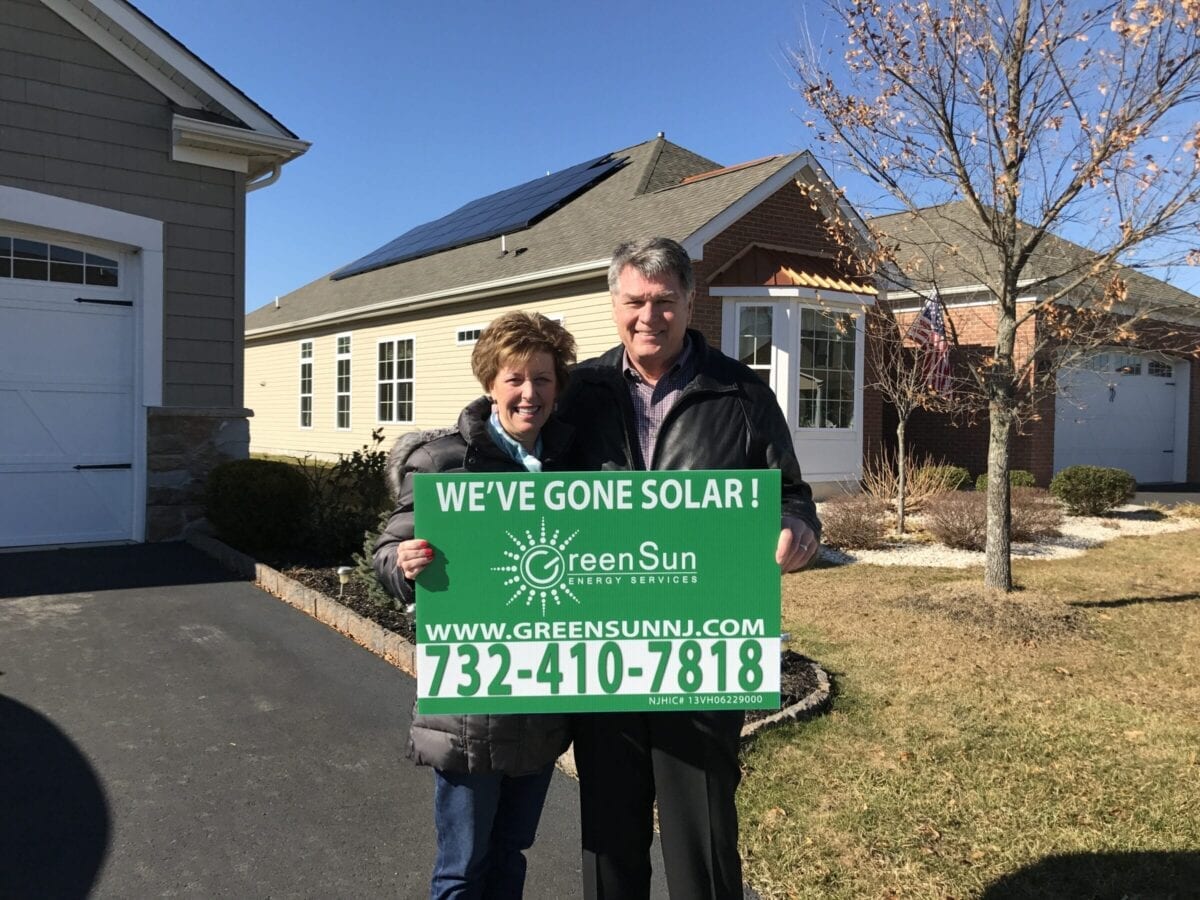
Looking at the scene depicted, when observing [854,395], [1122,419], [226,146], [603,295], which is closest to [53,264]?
[226,146]

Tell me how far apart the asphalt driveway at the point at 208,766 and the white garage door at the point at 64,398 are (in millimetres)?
2320

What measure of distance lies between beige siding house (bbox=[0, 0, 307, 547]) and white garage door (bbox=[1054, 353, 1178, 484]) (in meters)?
13.6

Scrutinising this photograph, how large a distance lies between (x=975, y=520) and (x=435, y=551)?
8.95m

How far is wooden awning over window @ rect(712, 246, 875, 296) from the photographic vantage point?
1223 cm

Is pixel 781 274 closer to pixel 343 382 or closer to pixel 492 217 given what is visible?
pixel 492 217

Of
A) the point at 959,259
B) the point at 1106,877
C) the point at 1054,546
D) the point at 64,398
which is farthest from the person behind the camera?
the point at 959,259

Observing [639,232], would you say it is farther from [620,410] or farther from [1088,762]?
[620,410]

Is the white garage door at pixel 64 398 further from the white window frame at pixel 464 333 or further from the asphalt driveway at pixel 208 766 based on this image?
the white window frame at pixel 464 333

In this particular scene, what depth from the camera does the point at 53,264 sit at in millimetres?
8078

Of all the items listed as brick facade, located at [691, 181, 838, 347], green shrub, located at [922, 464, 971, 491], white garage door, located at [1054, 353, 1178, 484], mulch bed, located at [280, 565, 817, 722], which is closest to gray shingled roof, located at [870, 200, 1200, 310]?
brick facade, located at [691, 181, 838, 347]

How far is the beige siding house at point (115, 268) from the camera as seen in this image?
782 centimetres

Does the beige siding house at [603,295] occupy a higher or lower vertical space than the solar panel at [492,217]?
lower

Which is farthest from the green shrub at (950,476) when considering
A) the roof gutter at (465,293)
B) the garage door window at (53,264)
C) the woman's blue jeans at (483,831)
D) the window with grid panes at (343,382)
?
the window with grid panes at (343,382)

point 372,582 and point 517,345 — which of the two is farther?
point 372,582
